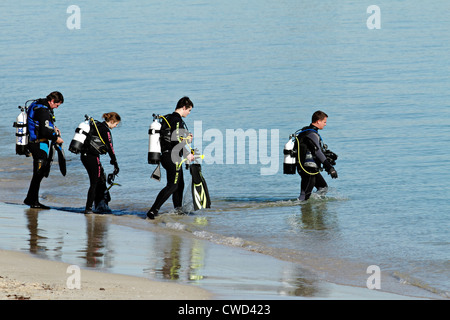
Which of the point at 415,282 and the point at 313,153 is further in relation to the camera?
the point at 313,153

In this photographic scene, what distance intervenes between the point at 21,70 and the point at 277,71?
10646 mm

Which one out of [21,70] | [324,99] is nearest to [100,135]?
[324,99]

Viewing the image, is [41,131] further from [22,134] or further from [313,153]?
[313,153]

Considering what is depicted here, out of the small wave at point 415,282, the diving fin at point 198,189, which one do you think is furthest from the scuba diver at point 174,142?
the small wave at point 415,282

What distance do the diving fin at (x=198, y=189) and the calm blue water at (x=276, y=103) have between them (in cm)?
27

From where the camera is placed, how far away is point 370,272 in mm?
9211

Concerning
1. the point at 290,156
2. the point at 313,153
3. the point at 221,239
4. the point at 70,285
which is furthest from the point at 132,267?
the point at 313,153

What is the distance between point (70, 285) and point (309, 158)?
229 inches

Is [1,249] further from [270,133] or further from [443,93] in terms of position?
[443,93]

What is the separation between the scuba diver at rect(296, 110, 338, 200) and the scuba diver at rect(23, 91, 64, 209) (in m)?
3.66

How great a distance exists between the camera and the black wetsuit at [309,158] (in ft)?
39.3

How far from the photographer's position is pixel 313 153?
1212 cm

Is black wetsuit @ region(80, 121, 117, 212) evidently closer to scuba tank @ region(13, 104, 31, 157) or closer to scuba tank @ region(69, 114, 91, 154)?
scuba tank @ region(69, 114, 91, 154)

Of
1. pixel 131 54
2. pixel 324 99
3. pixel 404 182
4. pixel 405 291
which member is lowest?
pixel 405 291
